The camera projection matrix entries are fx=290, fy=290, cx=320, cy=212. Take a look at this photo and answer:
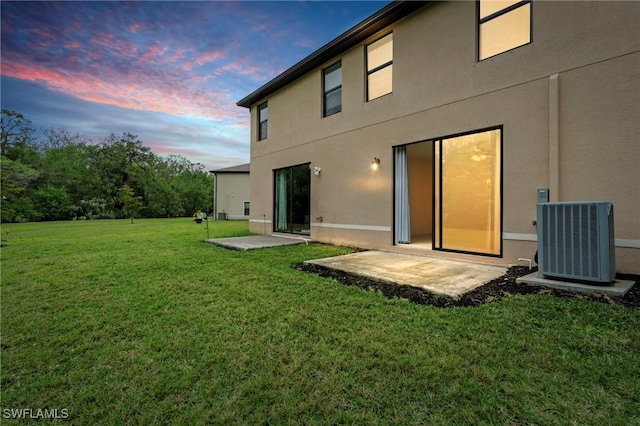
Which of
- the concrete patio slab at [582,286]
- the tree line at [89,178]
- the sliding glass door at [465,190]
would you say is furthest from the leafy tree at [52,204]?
the concrete patio slab at [582,286]

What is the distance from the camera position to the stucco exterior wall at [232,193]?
22484 mm

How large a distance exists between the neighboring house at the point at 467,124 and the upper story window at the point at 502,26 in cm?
2

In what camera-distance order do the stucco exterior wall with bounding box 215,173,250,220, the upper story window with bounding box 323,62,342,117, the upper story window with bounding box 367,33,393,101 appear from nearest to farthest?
1. the upper story window with bounding box 367,33,393,101
2. the upper story window with bounding box 323,62,342,117
3. the stucco exterior wall with bounding box 215,173,250,220

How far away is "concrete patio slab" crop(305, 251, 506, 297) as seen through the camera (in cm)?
391

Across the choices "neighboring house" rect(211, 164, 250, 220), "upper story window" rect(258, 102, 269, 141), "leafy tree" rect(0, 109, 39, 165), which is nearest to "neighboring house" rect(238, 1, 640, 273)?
"upper story window" rect(258, 102, 269, 141)

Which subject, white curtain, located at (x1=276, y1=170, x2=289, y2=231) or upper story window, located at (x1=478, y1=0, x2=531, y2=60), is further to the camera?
white curtain, located at (x1=276, y1=170, x2=289, y2=231)

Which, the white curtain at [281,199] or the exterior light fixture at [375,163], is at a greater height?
the exterior light fixture at [375,163]

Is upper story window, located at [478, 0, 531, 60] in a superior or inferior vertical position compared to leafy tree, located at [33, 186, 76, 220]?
superior

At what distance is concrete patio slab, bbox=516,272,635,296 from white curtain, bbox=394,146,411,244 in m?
3.07

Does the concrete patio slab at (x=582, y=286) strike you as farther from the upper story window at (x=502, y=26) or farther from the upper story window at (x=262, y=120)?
the upper story window at (x=262, y=120)

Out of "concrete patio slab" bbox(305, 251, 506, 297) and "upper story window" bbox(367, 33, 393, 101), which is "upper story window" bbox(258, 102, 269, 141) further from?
"concrete patio slab" bbox(305, 251, 506, 297)

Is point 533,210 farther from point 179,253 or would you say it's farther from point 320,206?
point 179,253

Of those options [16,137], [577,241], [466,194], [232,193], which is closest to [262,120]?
[466,194]

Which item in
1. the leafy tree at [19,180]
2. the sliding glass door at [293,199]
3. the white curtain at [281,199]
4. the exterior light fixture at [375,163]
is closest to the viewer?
the exterior light fixture at [375,163]
